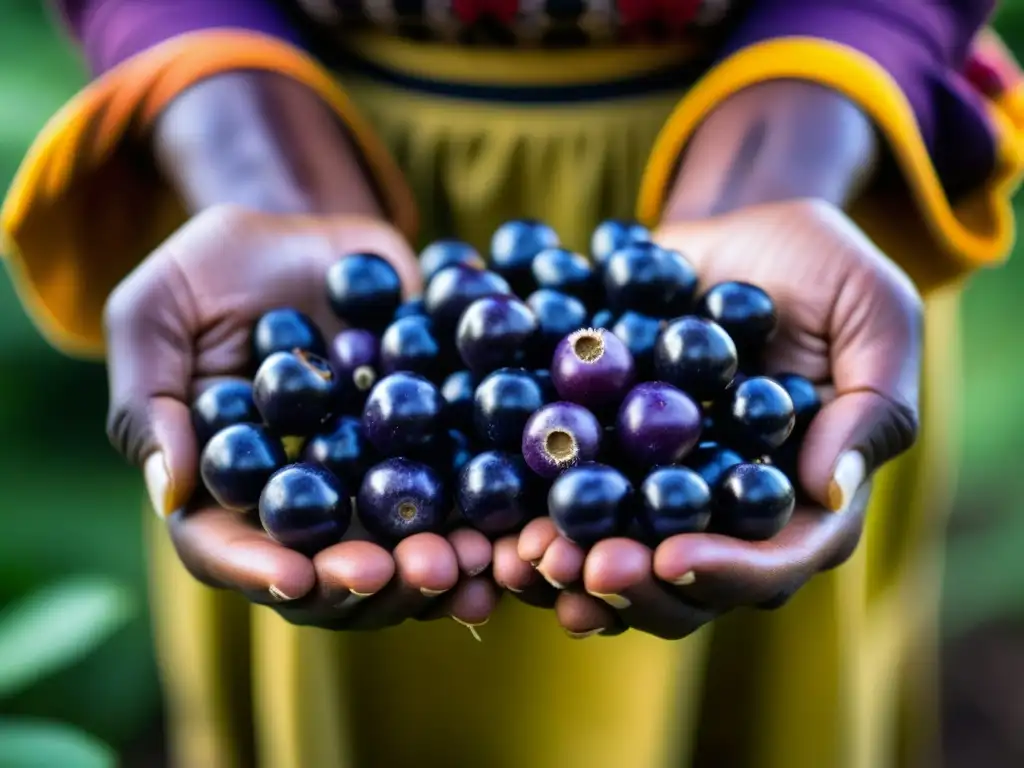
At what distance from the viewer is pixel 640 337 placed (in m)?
0.99

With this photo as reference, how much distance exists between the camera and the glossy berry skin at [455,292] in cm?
103

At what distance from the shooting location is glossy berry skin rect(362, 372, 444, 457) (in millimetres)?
914

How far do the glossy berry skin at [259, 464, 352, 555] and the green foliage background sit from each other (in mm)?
954

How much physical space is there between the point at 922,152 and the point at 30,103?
1.68 m

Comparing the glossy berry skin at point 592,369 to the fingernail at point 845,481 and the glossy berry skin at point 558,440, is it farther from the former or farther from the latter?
the fingernail at point 845,481

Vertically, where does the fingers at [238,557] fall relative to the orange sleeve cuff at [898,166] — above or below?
below

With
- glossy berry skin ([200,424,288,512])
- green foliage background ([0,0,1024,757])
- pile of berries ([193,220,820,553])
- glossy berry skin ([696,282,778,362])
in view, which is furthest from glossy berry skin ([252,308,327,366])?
green foliage background ([0,0,1024,757])

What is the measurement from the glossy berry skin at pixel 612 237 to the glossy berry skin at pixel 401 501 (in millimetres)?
292

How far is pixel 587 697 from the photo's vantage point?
111 cm

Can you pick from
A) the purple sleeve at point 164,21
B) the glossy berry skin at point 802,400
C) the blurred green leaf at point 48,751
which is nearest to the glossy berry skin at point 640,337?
the glossy berry skin at point 802,400

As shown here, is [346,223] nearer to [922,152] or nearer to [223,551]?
[223,551]

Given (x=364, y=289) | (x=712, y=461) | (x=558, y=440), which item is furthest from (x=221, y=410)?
(x=712, y=461)

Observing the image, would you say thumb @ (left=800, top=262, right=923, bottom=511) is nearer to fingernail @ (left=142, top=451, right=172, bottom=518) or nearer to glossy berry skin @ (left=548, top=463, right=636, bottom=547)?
glossy berry skin @ (left=548, top=463, right=636, bottom=547)

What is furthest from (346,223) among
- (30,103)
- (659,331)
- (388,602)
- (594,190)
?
(30,103)
